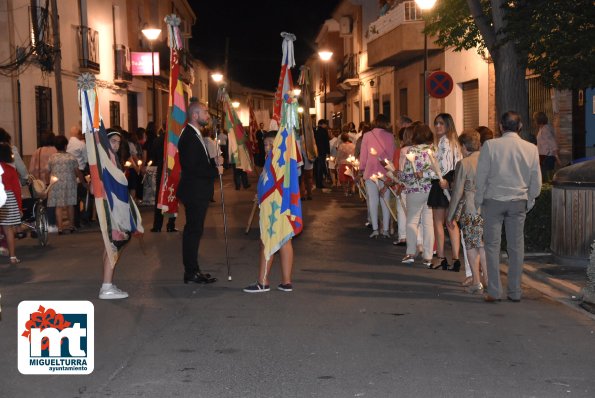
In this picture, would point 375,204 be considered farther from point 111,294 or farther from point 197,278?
point 111,294

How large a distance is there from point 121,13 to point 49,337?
1271 inches

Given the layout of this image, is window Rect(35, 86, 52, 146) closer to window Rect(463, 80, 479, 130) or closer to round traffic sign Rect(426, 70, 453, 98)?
round traffic sign Rect(426, 70, 453, 98)

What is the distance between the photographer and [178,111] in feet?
42.8

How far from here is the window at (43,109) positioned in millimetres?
24891

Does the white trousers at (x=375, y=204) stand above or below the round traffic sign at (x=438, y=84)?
below

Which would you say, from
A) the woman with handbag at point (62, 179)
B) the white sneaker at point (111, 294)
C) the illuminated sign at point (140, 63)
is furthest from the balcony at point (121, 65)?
the white sneaker at point (111, 294)

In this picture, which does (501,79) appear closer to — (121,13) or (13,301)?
(13,301)

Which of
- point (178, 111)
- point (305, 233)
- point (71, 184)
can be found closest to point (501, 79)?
point (305, 233)

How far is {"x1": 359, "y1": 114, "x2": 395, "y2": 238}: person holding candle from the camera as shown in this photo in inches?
557

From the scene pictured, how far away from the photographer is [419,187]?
11.2 m

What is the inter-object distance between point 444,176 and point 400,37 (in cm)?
1851

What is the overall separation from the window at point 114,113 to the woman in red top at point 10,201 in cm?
2184

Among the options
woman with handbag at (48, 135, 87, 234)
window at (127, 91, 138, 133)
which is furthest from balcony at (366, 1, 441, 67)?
woman with handbag at (48, 135, 87, 234)

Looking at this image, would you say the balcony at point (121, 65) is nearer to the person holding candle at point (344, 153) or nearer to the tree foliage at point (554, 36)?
the person holding candle at point (344, 153)
